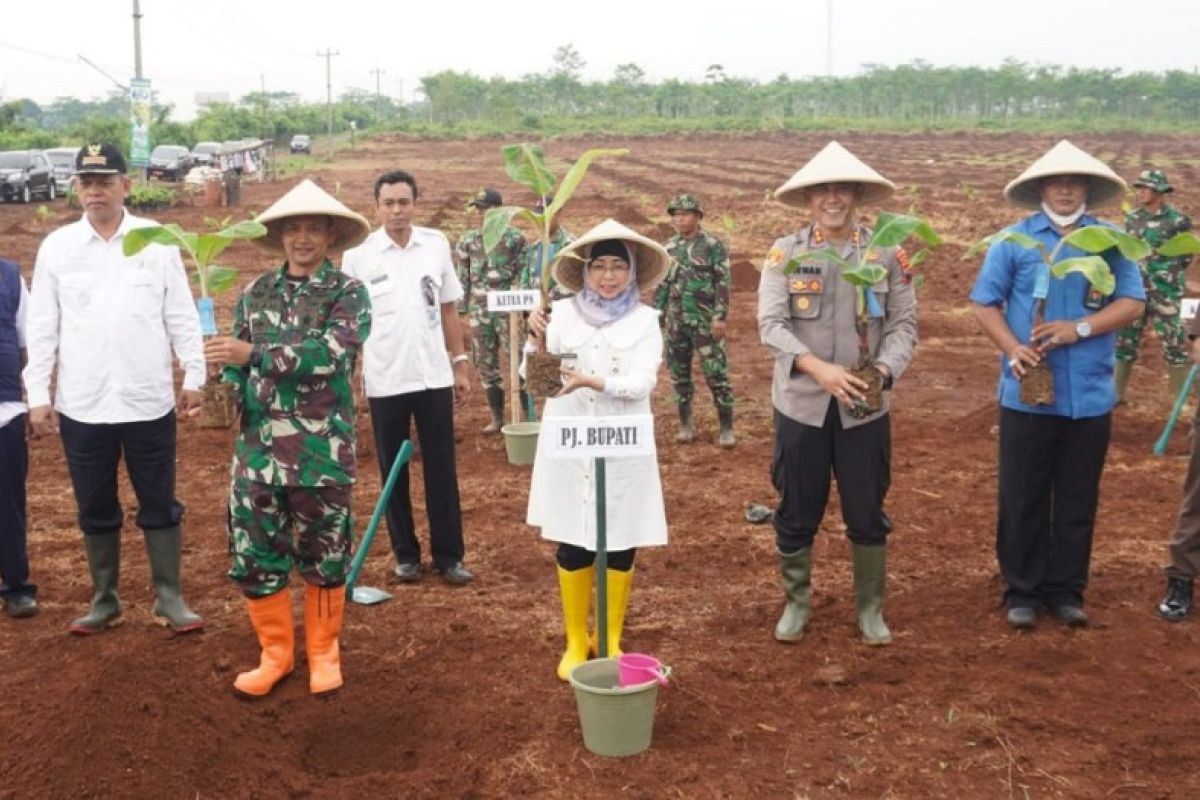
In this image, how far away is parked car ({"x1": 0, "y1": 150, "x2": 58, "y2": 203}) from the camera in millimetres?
26502

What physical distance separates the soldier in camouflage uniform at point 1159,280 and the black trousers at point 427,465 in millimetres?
5410

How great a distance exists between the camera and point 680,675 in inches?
170

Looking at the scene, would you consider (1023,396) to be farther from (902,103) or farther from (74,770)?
(902,103)

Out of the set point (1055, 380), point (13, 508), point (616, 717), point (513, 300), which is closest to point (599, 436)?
point (616, 717)

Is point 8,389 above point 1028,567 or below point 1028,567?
above

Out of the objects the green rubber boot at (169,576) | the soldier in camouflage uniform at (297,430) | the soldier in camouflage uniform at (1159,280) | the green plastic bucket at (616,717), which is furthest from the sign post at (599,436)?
the soldier in camouflage uniform at (1159,280)

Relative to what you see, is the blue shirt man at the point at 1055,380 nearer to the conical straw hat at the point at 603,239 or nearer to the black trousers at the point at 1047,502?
the black trousers at the point at 1047,502

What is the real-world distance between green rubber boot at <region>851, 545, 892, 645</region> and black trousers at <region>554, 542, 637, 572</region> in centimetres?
92

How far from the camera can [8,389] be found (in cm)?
472

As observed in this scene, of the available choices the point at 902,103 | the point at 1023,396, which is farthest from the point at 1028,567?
the point at 902,103

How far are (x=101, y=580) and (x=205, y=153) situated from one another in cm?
4021

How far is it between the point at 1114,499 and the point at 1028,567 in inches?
86.3

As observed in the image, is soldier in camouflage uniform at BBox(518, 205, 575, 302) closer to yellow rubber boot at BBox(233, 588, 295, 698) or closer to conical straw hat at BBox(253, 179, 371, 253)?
conical straw hat at BBox(253, 179, 371, 253)

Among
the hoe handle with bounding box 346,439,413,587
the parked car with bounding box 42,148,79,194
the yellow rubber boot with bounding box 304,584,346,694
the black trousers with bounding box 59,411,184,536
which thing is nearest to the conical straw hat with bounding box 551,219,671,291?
the hoe handle with bounding box 346,439,413,587
